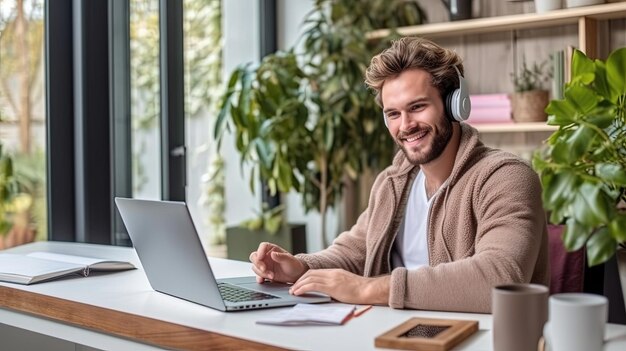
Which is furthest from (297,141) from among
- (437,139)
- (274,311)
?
(274,311)

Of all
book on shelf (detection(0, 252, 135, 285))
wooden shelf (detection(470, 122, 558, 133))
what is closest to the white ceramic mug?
book on shelf (detection(0, 252, 135, 285))

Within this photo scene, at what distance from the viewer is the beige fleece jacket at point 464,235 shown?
1.71m

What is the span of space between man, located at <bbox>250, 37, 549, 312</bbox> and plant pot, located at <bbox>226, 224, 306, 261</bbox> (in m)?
1.73

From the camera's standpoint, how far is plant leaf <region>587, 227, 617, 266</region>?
49.7 inches

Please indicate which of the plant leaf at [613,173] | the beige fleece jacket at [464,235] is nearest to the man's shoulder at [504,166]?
the beige fleece jacket at [464,235]

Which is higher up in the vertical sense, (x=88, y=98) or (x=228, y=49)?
(x=228, y=49)

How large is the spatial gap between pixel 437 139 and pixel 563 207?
2.75 ft

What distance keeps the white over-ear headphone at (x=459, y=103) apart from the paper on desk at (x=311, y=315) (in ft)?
2.04

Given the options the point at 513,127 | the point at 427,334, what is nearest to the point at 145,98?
the point at 513,127

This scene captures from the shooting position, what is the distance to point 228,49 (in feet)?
14.9

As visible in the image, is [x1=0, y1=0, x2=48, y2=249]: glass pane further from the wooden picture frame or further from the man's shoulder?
the wooden picture frame

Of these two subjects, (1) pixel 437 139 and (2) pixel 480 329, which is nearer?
(2) pixel 480 329

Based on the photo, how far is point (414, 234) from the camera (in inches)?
86.1

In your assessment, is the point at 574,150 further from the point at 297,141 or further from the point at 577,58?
the point at 297,141
